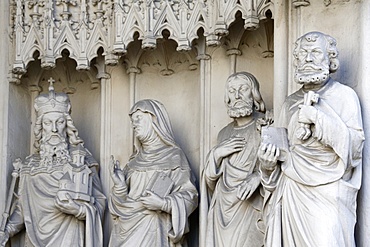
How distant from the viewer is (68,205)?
38.2 feet

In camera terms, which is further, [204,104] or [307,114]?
[204,104]

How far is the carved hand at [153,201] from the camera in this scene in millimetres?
11305

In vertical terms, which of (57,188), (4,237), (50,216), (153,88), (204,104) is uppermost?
(153,88)

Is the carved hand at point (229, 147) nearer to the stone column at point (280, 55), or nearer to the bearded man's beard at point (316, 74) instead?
the stone column at point (280, 55)

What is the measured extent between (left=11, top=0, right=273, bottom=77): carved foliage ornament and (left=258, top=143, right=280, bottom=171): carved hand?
136cm

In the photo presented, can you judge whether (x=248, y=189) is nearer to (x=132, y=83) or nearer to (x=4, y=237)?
(x=132, y=83)

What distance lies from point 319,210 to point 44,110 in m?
2.99

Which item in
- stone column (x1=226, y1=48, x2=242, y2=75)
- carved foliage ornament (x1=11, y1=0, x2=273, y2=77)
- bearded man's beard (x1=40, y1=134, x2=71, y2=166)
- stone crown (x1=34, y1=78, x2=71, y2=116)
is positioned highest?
carved foliage ornament (x1=11, y1=0, x2=273, y2=77)

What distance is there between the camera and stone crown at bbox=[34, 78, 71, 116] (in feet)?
39.4

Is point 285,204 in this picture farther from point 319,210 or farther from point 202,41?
point 202,41

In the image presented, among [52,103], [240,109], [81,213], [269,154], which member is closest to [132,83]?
[52,103]

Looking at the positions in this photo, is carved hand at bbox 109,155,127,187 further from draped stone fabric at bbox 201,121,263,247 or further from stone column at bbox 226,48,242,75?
stone column at bbox 226,48,242,75

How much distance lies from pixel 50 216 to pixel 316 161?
8.73 feet

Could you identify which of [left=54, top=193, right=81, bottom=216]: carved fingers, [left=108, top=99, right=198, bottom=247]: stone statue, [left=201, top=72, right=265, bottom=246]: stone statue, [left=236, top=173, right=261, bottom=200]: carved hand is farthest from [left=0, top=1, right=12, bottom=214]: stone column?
[left=236, top=173, right=261, bottom=200]: carved hand
